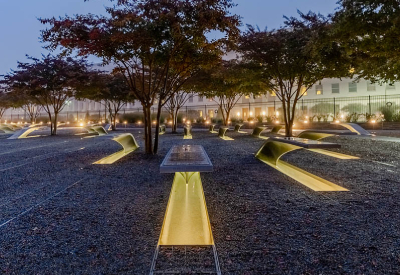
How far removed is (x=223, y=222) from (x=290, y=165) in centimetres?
407

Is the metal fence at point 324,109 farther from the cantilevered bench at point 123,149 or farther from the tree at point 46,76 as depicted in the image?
the cantilevered bench at point 123,149

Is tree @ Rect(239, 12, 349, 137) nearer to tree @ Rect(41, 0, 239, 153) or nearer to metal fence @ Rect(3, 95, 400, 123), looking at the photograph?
tree @ Rect(41, 0, 239, 153)

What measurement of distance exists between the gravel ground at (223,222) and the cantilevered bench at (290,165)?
24 centimetres

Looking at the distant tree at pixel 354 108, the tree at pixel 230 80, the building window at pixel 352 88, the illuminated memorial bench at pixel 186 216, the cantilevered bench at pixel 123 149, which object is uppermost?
the building window at pixel 352 88

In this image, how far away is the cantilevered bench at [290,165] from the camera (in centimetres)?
471

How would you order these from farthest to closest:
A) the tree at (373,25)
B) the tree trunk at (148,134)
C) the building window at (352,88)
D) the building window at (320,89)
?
the building window at (320,89), the building window at (352,88), the tree trunk at (148,134), the tree at (373,25)

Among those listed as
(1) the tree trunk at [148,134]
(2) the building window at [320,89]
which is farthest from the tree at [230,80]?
Result: (2) the building window at [320,89]

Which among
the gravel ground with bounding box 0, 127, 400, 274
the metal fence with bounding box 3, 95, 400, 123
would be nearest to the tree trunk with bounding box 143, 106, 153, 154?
the gravel ground with bounding box 0, 127, 400, 274

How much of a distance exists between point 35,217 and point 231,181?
295 centimetres

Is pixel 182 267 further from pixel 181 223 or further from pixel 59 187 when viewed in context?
pixel 59 187

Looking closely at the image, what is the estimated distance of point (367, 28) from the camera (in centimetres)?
784

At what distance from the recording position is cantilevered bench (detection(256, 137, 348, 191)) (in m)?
4.71

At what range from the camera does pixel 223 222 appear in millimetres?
3039

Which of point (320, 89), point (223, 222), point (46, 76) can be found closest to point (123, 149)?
point (223, 222)
